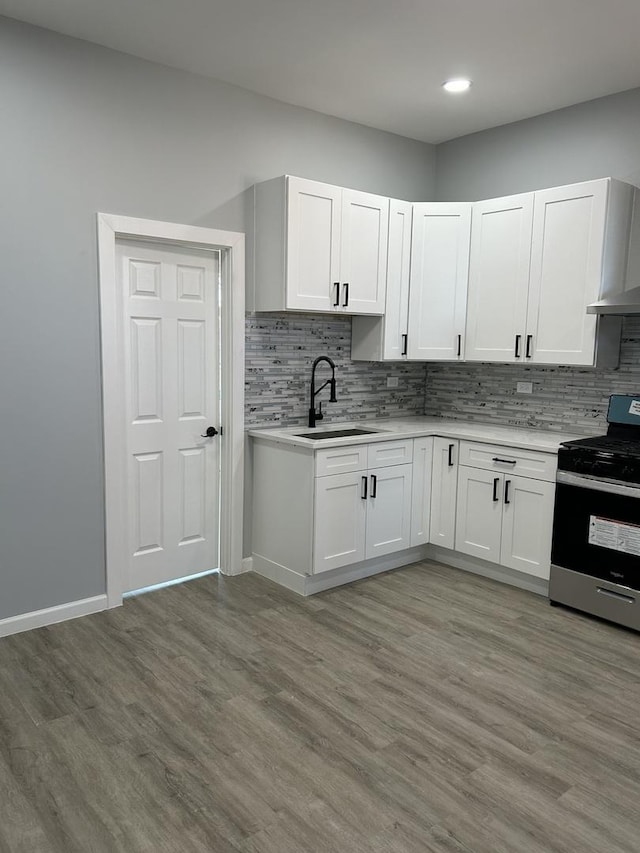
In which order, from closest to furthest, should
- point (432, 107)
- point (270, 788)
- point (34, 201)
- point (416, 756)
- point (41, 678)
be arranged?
point (270, 788)
point (416, 756)
point (41, 678)
point (34, 201)
point (432, 107)

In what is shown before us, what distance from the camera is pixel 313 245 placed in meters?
3.78

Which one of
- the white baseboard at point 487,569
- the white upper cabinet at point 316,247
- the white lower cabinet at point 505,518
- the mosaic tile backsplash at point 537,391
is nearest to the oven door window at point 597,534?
the white lower cabinet at point 505,518

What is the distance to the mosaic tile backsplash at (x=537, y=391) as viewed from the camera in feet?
12.7

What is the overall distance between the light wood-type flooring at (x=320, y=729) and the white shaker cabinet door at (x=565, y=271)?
Result: 1511 millimetres

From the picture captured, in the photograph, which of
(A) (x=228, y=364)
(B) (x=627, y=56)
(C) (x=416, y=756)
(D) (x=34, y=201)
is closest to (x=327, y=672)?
(C) (x=416, y=756)

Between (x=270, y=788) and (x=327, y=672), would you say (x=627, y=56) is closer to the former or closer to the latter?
(x=327, y=672)

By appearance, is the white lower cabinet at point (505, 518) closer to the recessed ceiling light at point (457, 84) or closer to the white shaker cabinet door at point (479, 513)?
the white shaker cabinet door at point (479, 513)

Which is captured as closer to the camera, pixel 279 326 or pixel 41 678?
pixel 41 678

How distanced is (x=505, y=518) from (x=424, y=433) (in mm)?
723

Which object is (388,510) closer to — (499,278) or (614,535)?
(614,535)

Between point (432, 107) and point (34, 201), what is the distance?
7.93ft

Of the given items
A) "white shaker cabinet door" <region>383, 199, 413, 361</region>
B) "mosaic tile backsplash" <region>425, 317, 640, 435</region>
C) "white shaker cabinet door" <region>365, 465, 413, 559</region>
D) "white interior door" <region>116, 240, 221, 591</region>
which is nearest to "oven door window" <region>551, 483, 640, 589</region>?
"mosaic tile backsplash" <region>425, 317, 640, 435</region>

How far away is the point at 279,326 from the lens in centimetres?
Result: 410

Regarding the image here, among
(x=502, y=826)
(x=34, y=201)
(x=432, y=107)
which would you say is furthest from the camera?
(x=432, y=107)
